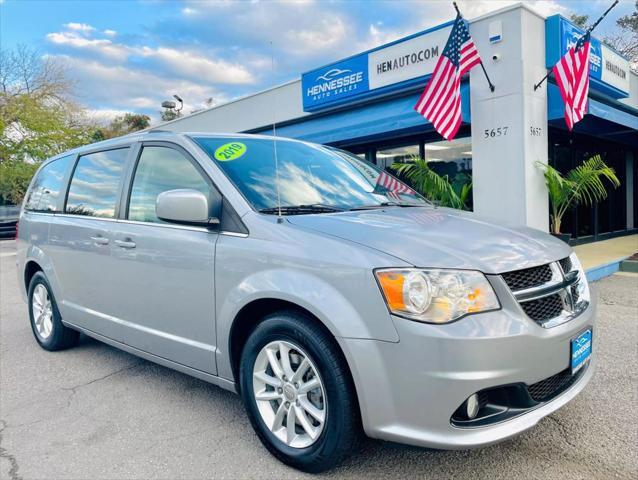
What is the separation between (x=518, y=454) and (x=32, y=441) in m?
2.74

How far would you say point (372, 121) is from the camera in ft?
36.0

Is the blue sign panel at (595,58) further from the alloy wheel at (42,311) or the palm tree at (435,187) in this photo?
the alloy wheel at (42,311)

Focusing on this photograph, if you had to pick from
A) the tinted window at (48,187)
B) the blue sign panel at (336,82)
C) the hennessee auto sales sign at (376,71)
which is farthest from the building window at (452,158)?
the tinted window at (48,187)

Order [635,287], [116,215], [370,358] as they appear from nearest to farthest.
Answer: [370,358]
[116,215]
[635,287]

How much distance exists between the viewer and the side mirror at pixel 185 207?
9.15ft

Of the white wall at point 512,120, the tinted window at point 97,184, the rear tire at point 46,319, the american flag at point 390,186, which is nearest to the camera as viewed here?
the american flag at point 390,186

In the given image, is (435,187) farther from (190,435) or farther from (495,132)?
(190,435)

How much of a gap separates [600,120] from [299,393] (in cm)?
1078

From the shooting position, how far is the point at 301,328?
2404mm

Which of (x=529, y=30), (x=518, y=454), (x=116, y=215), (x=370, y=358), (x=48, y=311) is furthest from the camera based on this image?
(x=529, y=30)

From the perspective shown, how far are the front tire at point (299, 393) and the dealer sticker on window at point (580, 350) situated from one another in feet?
3.57

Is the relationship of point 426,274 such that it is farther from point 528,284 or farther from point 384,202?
point 384,202

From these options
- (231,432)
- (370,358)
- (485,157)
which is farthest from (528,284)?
(485,157)

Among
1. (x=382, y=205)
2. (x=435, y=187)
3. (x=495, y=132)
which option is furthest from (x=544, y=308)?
(x=495, y=132)
